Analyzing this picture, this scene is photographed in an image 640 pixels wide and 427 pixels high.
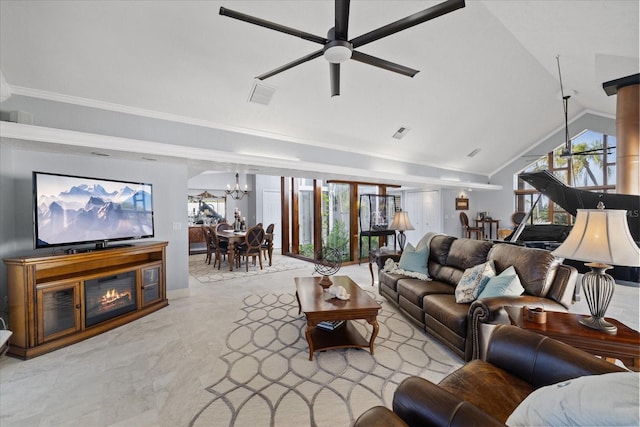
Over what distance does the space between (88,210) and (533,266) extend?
188 inches

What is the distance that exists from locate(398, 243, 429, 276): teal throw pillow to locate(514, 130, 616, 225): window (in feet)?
18.4

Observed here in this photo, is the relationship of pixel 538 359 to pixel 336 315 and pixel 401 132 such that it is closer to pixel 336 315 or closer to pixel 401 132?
pixel 336 315

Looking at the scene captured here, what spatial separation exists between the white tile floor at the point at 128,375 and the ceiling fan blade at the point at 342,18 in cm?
289

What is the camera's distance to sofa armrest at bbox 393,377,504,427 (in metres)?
0.95

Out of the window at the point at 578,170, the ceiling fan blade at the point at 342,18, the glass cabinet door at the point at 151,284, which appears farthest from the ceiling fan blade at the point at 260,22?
the window at the point at 578,170

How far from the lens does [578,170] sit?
7793 mm

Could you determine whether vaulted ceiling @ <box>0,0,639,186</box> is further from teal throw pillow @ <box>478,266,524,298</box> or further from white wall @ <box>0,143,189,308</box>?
teal throw pillow @ <box>478,266,524,298</box>

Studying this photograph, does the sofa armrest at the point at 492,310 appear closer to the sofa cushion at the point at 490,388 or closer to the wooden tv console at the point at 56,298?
the sofa cushion at the point at 490,388

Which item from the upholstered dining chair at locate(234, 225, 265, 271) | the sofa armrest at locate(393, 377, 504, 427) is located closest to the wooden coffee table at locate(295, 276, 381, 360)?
the sofa armrest at locate(393, 377, 504, 427)

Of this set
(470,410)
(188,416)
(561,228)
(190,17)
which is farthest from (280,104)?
(561,228)

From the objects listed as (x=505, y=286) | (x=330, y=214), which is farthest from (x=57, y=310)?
(x=330, y=214)

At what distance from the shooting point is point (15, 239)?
2.99 metres

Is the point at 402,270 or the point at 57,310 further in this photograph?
the point at 402,270

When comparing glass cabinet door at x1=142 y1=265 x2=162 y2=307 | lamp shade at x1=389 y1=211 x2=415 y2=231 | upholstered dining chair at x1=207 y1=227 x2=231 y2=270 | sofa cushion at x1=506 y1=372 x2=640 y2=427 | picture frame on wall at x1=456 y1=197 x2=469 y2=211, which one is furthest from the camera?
picture frame on wall at x1=456 y1=197 x2=469 y2=211
